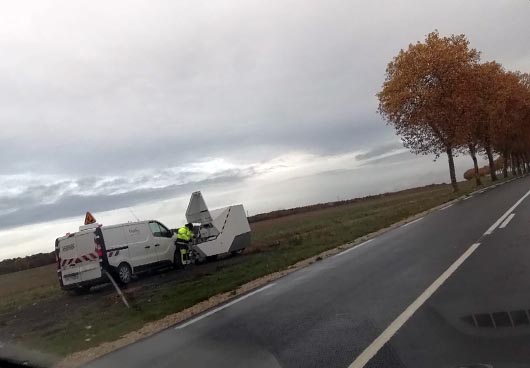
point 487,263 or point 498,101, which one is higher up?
point 498,101

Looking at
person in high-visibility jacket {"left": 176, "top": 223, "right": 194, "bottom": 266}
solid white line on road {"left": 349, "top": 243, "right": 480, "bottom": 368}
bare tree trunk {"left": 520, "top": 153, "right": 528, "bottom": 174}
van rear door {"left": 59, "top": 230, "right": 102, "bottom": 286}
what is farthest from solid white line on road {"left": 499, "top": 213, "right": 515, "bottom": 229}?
bare tree trunk {"left": 520, "top": 153, "right": 528, "bottom": 174}

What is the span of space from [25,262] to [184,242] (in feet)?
91.6

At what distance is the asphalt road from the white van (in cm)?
714

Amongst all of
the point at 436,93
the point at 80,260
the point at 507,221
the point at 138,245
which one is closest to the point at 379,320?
the point at 507,221

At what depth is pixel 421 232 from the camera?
17234 millimetres

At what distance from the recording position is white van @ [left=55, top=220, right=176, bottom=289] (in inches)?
687

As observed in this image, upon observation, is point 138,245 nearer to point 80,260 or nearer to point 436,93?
point 80,260

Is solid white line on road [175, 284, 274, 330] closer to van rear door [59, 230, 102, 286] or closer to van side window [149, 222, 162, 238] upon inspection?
van rear door [59, 230, 102, 286]

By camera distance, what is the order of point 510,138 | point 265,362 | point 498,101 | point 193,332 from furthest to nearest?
point 510,138 → point 498,101 → point 193,332 → point 265,362

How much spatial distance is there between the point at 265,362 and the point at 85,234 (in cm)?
1276

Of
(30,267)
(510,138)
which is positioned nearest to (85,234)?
(30,267)

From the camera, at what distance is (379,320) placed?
7219mm

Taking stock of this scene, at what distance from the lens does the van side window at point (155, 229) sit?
19734mm

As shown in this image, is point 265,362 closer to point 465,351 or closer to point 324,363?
point 324,363
